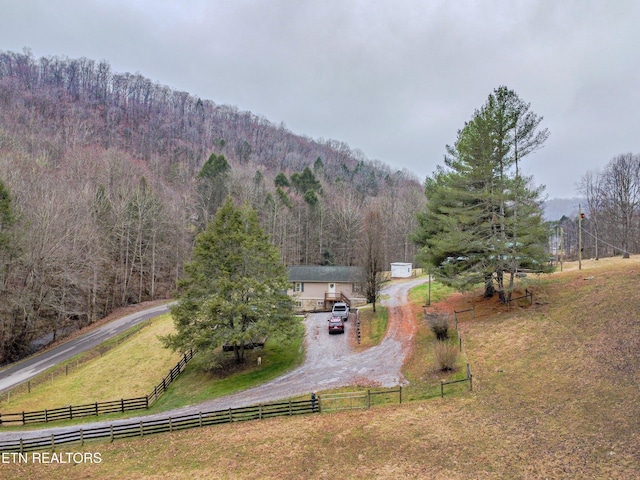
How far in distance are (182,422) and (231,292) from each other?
8.31 m

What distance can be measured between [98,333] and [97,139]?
7858cm

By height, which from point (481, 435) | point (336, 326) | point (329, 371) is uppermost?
point (336, 326)

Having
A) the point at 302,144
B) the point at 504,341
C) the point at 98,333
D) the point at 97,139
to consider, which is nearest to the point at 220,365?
the point at 504,341

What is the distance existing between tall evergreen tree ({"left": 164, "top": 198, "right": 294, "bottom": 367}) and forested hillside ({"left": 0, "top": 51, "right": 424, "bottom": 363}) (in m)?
9.43

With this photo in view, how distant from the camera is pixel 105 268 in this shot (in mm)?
49094

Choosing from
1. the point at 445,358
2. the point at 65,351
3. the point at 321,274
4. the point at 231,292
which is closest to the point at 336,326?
the point at 231,292

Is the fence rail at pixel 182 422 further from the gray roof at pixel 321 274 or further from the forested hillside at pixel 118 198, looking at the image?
the gray roof at pixel 321 274

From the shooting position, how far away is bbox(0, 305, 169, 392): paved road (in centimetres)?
2839

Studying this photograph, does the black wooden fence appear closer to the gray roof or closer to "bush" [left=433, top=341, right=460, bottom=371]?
"bush" [left=433, top=341, right=460, bottom=371]

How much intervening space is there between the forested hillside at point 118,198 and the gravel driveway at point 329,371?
8.34 metres

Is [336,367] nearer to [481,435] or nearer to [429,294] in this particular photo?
[481,435]

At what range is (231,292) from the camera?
23.4m

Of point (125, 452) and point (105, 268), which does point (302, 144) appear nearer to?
point (105, 268)

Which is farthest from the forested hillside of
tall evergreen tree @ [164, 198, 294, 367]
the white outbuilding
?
tall evergreen tree @ [164, 198, 294, 367]
